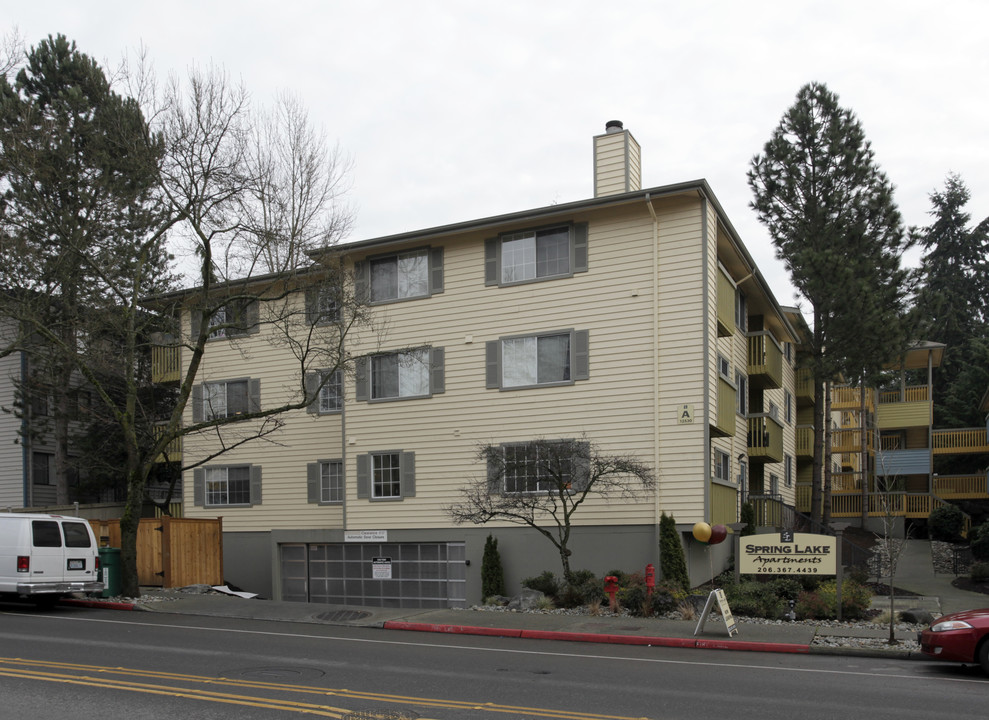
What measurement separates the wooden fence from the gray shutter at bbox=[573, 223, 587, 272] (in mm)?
11931

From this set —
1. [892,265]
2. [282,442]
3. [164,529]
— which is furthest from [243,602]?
[892,265]

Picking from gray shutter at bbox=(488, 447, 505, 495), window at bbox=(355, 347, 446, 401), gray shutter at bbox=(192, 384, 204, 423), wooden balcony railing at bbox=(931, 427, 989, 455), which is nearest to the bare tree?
gray shutter at bbox=(488, 447, 505, 495)

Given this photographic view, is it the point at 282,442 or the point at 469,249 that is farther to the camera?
the point at 282,442

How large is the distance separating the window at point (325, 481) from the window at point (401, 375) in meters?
2.56

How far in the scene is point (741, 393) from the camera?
27.7 m

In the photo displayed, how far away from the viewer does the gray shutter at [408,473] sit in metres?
25.2

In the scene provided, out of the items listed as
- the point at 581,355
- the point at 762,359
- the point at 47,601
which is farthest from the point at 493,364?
the point at 47,601

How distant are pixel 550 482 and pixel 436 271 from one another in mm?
7552

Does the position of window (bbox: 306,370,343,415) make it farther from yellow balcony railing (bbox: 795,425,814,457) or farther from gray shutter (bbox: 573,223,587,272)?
yellow balcony railing (bbox: 795,425,814,457)

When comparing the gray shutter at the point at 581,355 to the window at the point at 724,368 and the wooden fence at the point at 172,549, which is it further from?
the wooden fence at the point at 172,549

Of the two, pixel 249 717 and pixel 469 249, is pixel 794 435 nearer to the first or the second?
pixel 469 249

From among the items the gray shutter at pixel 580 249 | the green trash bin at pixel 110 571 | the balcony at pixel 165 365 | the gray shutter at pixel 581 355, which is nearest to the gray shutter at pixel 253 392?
the balcony at pixel 165 365

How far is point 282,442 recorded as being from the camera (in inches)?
1109

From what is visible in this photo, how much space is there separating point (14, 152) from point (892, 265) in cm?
2561
